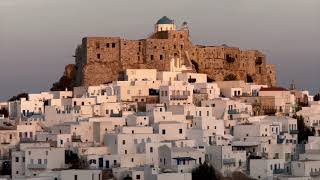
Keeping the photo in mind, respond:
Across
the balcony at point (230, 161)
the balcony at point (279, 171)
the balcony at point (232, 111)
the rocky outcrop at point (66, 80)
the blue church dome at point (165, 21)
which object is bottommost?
the balcony at point (279, 171)

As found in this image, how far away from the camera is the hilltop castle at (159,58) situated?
2579 inches

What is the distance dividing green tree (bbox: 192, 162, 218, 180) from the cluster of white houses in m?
0.43

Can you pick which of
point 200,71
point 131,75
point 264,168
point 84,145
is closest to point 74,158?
point 84,145

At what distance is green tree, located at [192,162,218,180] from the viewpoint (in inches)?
1943

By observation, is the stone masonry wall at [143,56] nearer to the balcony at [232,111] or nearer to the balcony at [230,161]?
the balcony at [232,111]

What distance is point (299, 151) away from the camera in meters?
55.3

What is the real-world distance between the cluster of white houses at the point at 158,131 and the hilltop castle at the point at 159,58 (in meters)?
1.29

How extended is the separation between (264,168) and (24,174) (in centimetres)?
1003

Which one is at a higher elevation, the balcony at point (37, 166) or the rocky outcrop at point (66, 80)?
the rocky outcrop at point (66, 80)

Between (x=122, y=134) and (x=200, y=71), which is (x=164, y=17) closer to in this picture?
(x=200, y=71)

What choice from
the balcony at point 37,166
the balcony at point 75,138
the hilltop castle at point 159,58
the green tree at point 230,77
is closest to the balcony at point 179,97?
the hilltop castle at point 159,58

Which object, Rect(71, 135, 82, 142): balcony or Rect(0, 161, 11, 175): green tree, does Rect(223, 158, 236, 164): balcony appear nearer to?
Rect(71, 135, 82, 142): balcony

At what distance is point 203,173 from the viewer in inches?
1946

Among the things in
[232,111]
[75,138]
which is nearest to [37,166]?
[75,138]
